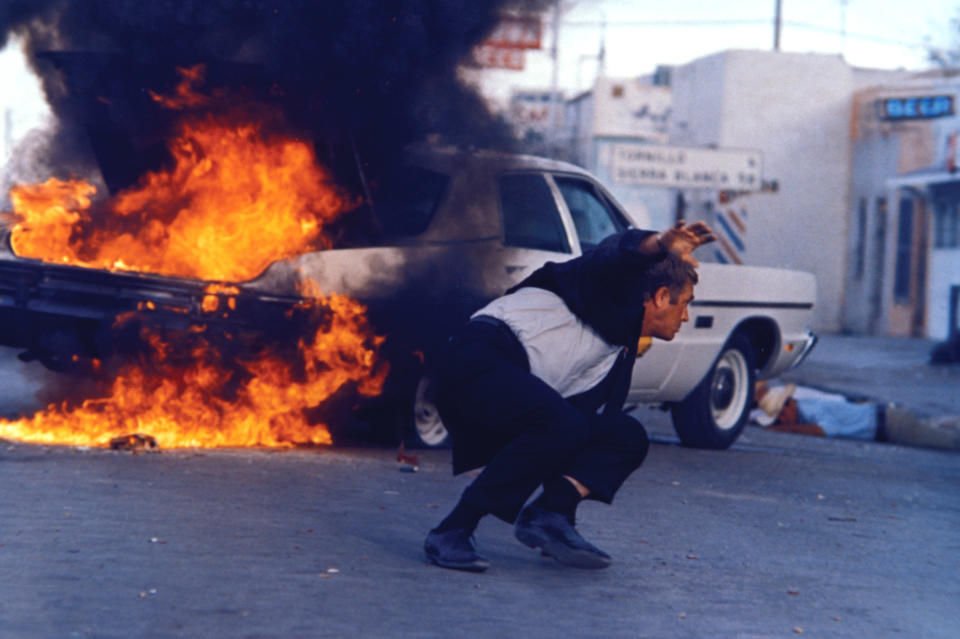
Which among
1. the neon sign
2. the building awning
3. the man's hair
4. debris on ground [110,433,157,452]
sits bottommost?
debris on ground [110,433,157,452]

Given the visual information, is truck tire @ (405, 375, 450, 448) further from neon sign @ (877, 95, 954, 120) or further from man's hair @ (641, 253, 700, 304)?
neon sign @ (877, 95, 954, 120)

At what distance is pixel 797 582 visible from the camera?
192 inches

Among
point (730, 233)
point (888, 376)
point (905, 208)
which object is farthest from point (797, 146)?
point (888, 376)

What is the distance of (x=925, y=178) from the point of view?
83.1ft

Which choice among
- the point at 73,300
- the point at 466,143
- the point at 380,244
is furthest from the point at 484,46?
the point at 73,300

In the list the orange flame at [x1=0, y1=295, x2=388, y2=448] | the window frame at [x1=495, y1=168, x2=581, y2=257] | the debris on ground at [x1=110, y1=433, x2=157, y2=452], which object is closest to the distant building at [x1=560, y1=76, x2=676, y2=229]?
the window frame at [x1=495, y1=168, x2=581, y2=257]

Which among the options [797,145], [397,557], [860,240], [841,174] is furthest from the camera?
[841,174]

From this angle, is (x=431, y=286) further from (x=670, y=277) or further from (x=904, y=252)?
(x=904, y=252)

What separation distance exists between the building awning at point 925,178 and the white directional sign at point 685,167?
903 centimetres

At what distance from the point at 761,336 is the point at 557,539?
527cm

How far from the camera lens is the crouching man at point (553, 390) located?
177 inches

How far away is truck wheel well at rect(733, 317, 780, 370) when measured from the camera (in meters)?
9.44

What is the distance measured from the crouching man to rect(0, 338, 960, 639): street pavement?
8.2 inches

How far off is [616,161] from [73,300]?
1061 cm
